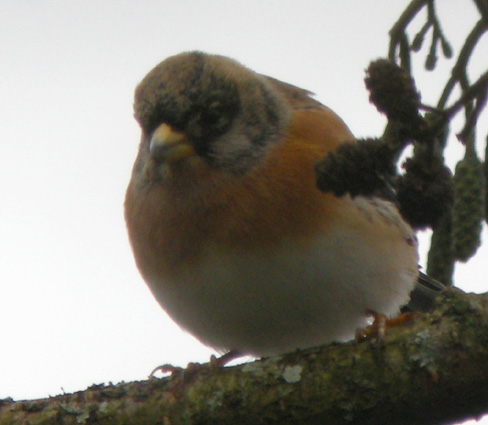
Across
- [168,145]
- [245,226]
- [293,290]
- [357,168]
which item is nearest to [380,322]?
[293,290]

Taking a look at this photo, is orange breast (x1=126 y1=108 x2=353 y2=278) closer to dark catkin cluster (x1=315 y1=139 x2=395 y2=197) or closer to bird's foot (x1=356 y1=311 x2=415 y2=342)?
bird's foot (x1=356 y1=311 x2=415 y2=342)

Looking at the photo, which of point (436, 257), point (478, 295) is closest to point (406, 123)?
point (478, 295)

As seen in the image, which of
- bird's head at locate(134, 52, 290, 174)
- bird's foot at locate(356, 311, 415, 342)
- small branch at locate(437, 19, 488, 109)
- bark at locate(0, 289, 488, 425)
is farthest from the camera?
bird's head at locate(134, 52, 290, 174)

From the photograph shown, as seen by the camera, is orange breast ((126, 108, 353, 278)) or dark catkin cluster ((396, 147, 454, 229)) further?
orange breast ((126, 108, 353, 278))

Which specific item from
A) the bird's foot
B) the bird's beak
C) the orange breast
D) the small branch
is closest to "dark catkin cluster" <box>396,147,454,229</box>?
the small branch

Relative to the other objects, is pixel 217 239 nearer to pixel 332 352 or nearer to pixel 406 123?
pixel 332 352

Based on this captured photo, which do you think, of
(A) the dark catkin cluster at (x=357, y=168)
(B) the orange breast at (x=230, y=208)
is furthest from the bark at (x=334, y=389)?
(A) the dark catkin cluster at (x=357, y=168)
